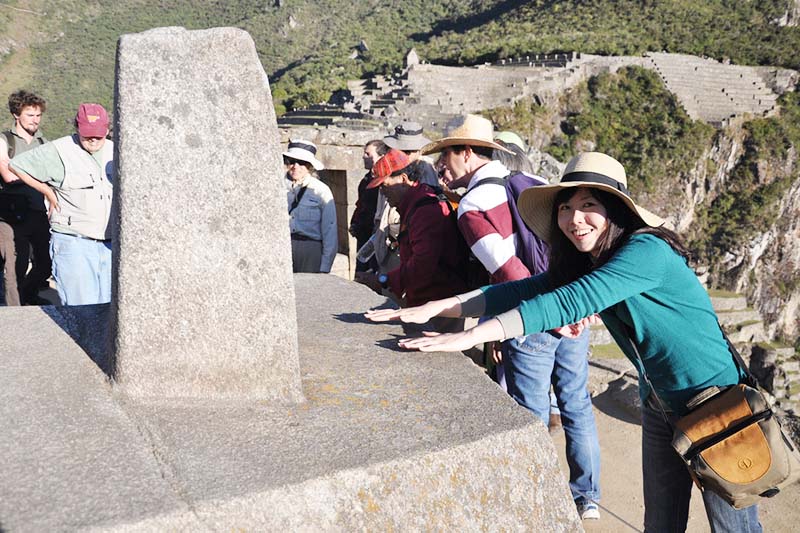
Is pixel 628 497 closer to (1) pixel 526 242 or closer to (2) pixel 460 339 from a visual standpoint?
(1) pixel 526 242

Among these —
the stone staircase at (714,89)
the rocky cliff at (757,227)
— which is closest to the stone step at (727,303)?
the rocky cliff at (757,227)

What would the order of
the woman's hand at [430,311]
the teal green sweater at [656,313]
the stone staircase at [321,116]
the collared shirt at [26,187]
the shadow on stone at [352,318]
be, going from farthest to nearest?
the stone staircase at [321,116] < the collared shirt at [26,187] < the shadow on stone at [352,318] < the woman's hand at [430,311] < the teal green sweater at [656,313]

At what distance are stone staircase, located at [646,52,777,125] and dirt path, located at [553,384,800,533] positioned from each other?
140ft

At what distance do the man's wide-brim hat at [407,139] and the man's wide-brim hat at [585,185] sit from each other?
2078 millimetres

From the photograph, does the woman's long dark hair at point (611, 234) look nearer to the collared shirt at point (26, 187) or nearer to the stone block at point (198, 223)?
the stone block at point (198, 223)

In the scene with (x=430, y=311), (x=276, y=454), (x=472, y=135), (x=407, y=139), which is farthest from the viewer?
(x=407, y=139)

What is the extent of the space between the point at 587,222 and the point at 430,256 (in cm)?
94

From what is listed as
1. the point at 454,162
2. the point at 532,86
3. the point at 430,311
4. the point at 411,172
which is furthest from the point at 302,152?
the point at 532,86

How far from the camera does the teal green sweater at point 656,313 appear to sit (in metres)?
1.83

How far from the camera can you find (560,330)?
107 inches

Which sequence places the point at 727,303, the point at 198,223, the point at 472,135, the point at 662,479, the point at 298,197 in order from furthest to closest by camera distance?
1. the point at 727,303
2. the point at 298,197
3. the point at 472,135
4. the point at 662,479
5. the point at 198,223

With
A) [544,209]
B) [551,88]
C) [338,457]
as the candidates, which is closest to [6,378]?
[338,457]

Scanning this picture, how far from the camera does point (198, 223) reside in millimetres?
1737

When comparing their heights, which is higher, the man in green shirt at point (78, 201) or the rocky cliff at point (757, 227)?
the man in green shirt at point (78, 201)
